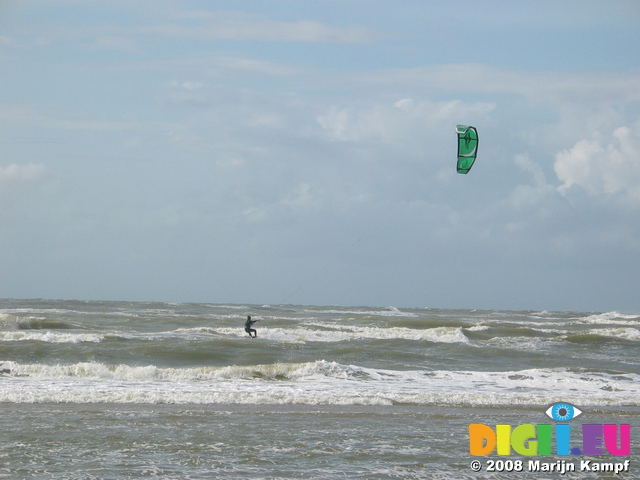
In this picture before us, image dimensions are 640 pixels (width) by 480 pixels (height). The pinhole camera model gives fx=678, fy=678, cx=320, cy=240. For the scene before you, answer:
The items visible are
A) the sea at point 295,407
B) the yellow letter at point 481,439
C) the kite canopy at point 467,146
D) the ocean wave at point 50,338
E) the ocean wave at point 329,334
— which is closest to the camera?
the sea at point 295,407

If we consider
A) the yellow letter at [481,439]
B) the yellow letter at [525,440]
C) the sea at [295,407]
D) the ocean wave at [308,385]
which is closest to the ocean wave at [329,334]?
the sea at [295,407]

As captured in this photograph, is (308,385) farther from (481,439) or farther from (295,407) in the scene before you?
(481,439)

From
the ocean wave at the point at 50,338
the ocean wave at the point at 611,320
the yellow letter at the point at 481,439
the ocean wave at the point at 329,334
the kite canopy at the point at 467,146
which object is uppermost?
the kite canopy at the point at 467,146

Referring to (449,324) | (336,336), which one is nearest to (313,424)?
(336,336)

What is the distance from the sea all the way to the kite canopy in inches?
183

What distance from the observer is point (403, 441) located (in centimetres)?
880

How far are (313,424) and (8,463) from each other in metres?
4.05

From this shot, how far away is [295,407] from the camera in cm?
1120

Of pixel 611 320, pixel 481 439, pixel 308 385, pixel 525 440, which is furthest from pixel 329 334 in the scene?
pixel 611 320

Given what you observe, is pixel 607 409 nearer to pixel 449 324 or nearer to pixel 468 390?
pixel 468 390

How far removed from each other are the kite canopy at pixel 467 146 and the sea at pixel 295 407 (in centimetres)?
464

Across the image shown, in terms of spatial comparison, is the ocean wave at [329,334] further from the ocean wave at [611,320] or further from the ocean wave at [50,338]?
the ocean wave at [611,320]

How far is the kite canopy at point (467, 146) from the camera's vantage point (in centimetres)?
1413

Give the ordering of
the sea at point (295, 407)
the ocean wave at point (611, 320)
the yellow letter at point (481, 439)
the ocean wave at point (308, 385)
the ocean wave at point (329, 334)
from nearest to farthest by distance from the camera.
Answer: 1. the sea at point (295, 407)
2. the yellow letter at point (481, 439)
3. the ocean wave at point (308, 385)
4. the ocean wave at point (329, 334)
5. the ocean wave at point (611, 320)
